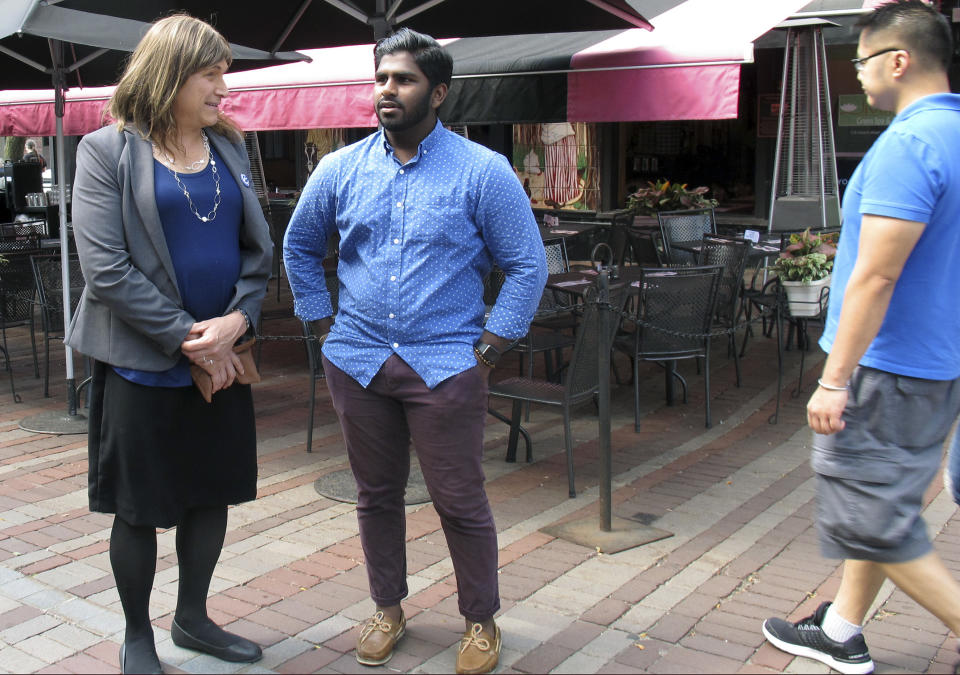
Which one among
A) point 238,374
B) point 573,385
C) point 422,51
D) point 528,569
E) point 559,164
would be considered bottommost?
point 528,569

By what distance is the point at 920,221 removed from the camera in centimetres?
274

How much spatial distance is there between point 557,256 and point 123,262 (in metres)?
5.04

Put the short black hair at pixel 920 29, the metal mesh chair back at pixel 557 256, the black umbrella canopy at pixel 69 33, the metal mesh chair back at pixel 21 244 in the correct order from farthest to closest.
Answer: the metal mesh chair back at pixel 21 244, the metal mesh chair back at pixel 557 256, the black umbrella canopy at pixel 69 33, the short black hair at pixel 920 29

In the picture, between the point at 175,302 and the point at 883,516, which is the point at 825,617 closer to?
the point at 883,516

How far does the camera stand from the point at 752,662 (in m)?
3.28

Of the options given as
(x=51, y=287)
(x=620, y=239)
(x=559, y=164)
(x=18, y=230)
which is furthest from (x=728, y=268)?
(x=18, y=230)

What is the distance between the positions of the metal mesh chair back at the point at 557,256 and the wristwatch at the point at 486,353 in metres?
4.53

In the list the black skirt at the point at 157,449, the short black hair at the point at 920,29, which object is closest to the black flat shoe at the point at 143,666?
the black skirt at the point at 157,449

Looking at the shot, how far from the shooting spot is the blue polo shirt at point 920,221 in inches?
108

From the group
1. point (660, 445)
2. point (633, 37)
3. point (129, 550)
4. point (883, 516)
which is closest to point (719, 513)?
point (660, 445)

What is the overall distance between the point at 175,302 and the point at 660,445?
3591 millimetres

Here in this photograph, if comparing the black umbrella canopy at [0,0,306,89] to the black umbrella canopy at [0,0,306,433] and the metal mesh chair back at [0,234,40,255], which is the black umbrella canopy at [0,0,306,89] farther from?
the metal mesh chair back at [0,234,40,255]

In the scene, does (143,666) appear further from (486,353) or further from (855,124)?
(855,124)

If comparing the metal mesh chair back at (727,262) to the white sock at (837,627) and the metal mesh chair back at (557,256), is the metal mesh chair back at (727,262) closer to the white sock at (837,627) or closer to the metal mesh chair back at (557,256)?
the metal mesh chair back at (557,256)
